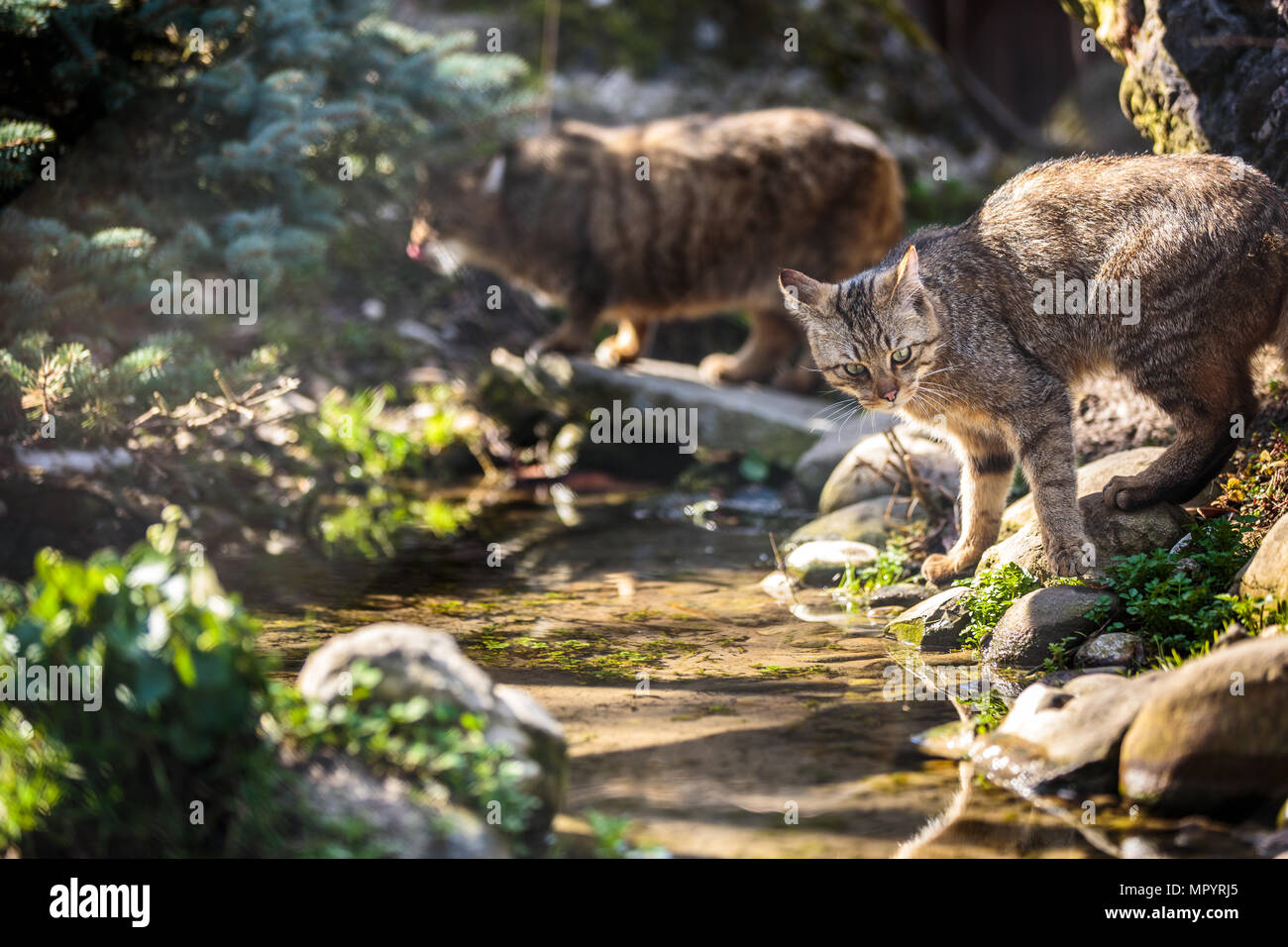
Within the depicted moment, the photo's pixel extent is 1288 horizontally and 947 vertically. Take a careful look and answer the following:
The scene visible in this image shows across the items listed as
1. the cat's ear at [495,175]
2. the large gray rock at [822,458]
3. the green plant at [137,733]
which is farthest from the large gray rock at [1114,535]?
the cat's ear at [495,175]

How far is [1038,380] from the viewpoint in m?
4.98

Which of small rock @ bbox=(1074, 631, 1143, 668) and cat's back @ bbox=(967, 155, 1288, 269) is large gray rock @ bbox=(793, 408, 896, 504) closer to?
cat's back @ bbox=(967, 155, 1288, 269)

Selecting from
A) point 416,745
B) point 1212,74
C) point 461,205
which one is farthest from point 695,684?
point 461,205

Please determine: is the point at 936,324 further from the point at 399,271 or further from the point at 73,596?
the point at 399,271

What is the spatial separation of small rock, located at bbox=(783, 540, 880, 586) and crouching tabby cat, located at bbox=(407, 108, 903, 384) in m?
3.01

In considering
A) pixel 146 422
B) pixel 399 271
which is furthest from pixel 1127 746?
pixel 399 271

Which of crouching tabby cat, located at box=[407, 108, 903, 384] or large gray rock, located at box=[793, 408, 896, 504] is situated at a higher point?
crouching tabby cat, located at box=[407, 108, 903, 384]

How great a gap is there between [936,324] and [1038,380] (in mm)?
498

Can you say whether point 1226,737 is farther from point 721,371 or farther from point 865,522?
point 721,371

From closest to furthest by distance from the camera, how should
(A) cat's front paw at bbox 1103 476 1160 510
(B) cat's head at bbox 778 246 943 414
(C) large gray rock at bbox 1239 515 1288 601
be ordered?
(C) large gray rock at bbox 1239 515 1288 601 → (B) cat's head at bbox 778 246 943 414 → (A) cat's front paw at bbox 1103 476 1160 510

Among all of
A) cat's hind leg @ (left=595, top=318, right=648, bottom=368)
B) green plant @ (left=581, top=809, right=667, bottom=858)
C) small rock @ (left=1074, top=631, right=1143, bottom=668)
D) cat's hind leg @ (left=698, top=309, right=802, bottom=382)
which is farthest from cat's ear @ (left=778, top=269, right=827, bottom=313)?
cat's hind leg @ (left=595, top=318, right=648, bottom=368)

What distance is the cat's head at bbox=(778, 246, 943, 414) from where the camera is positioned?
192 inches

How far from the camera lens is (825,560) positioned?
5898 mm

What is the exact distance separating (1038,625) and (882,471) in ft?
6.74
